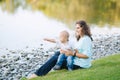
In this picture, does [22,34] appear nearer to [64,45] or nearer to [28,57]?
[28,57]

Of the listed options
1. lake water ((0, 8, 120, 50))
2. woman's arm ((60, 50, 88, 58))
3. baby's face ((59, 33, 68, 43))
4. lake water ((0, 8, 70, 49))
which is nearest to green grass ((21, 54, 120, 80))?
woman's arm ((60, 50, 88, 58))

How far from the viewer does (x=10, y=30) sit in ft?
123

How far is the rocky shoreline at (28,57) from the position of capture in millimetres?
18297

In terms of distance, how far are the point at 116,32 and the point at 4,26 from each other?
12833 mm

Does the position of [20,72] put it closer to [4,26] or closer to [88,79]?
[88,79]

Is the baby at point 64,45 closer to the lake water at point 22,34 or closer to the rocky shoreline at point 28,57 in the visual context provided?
the rocky shoreline at point 28,57

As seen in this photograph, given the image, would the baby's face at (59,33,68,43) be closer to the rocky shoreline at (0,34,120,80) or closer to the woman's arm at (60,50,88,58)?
the woman's arm at (60,50,88,58)

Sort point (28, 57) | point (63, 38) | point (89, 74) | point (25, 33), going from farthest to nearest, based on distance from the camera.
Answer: point (25, 33) → point (28, 57) → point (63, 38) → point (89, 74)

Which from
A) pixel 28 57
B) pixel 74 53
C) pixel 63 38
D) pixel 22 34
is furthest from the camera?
pixel 22 34

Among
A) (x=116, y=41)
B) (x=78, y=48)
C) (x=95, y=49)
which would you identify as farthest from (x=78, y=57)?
(x=116, y=41)

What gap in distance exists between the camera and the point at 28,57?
22875 millimetres

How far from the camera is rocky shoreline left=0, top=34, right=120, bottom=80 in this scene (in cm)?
1830

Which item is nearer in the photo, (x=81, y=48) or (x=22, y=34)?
(x=81, y=48)

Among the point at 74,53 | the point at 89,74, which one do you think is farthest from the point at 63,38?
the point at 89,74
